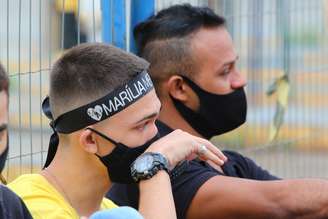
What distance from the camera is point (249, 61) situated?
6258 mm

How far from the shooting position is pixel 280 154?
6.54 m

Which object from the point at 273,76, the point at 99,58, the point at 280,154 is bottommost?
the point at 280,154

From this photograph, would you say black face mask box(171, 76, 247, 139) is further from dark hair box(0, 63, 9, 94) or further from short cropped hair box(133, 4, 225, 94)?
dark hair box(0, 63, 9, 94)

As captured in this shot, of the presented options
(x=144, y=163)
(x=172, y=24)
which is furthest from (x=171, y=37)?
(x=144, y=163)

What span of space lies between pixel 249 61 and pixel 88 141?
2576mm

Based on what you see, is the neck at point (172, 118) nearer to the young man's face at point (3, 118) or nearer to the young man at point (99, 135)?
the young man at point (99, 135)

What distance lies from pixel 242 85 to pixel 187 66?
11.1 inches

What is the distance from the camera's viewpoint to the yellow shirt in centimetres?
361

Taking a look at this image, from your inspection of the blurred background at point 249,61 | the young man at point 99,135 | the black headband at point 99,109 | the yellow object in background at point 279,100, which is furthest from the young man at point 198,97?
the yellow object in background at point 279,100

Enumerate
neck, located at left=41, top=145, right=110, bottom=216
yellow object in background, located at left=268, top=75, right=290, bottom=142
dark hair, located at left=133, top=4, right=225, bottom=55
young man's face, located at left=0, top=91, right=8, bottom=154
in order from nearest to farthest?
young man's face, located at left=0, top=91, right=8, bottom=154 < neck, located at left=41, top=145, right=110, bottom=216 < dark hair, located at left=133, top=4, right=225, bottom=55 < yellow object in background, located at left=268, top=75, right=290, bottom=142

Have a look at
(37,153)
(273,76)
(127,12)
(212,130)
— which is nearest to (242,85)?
(212,130)

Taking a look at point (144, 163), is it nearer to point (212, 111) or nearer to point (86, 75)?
point (86, 75)

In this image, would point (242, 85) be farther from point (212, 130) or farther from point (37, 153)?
point (37, 153)

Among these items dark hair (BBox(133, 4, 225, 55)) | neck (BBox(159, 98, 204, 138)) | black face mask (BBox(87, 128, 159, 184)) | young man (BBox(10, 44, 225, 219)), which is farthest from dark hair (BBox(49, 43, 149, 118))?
dark hair (BBox(133, 4, 225, 55))
